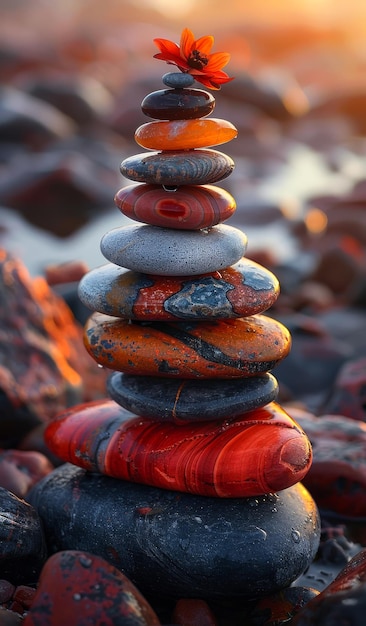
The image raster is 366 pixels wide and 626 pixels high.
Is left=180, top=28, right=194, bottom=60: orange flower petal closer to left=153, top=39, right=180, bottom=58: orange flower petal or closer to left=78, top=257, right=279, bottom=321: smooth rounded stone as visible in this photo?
left=153, top=39, right=180, bottom=58: orange flower petal

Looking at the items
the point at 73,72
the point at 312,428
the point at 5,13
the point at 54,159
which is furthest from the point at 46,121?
the point at 5,13

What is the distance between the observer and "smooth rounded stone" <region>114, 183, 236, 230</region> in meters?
4.21

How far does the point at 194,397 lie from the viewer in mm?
4316

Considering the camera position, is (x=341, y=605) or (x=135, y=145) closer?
(x=341, y=605)

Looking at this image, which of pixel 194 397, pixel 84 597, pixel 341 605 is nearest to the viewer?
pixel 341 605

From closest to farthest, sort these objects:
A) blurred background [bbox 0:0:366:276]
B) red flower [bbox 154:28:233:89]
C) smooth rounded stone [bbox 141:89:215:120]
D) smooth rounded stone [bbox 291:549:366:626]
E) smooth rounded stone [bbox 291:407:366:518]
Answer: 1. smooth rounded stone [bbox 291:549:366:626]
2. red flower [bbox 154:28:233:89]
3. smooth rounded stone [bbox 141:89:215:120]
4. smooth rounded stone [bbox 291:407:366:518]
5. blurred background [bbox 0:0:366:276]

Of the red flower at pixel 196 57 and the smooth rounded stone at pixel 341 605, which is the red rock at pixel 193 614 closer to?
the smooth rounded stone at pixel 341 605

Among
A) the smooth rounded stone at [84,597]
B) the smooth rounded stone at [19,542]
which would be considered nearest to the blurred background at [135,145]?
the smooth rounded stone at [19,542]

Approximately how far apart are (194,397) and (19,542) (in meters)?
1.11

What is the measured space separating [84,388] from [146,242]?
2739 mm

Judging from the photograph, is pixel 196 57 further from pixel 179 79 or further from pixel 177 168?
pixel 177 168

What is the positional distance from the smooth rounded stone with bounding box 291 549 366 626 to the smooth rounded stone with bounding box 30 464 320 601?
48 centimetres

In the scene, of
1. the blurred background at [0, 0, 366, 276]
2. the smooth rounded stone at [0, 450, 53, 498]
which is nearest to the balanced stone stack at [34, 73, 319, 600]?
the smooth rounded stone at [0, 450, 53, 498]

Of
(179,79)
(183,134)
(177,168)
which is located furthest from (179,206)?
(179,79)
